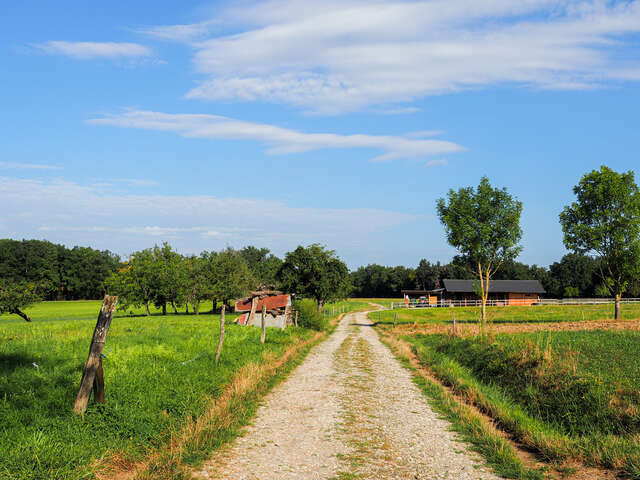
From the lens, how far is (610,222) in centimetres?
4566

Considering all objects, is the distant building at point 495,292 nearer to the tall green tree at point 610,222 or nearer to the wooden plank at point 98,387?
the tall green tree at point 610,222

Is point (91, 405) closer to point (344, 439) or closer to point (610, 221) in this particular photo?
point (344, 439)

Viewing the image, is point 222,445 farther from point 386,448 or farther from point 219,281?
point 219,281

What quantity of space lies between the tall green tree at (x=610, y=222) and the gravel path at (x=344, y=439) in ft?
130

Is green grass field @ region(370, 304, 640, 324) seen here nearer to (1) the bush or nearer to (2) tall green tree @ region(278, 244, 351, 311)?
(2) tall green tree @ region(278, 244, 351, 311)

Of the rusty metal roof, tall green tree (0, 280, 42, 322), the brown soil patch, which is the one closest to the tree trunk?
tall green tree (0, 280, 42, 322)

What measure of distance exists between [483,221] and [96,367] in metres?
47.0

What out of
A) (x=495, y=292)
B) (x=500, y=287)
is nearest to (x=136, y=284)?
(x=495, y=292)

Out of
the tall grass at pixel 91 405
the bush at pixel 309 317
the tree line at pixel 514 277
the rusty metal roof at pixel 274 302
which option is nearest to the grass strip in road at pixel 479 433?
the tall grass at pixel 91 405

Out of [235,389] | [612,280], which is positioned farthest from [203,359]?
[612,280]

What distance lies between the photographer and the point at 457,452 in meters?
8.65

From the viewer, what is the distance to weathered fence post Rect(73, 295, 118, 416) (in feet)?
28.0

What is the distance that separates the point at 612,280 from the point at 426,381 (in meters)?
41.9

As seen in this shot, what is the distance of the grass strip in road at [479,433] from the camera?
7.70m
